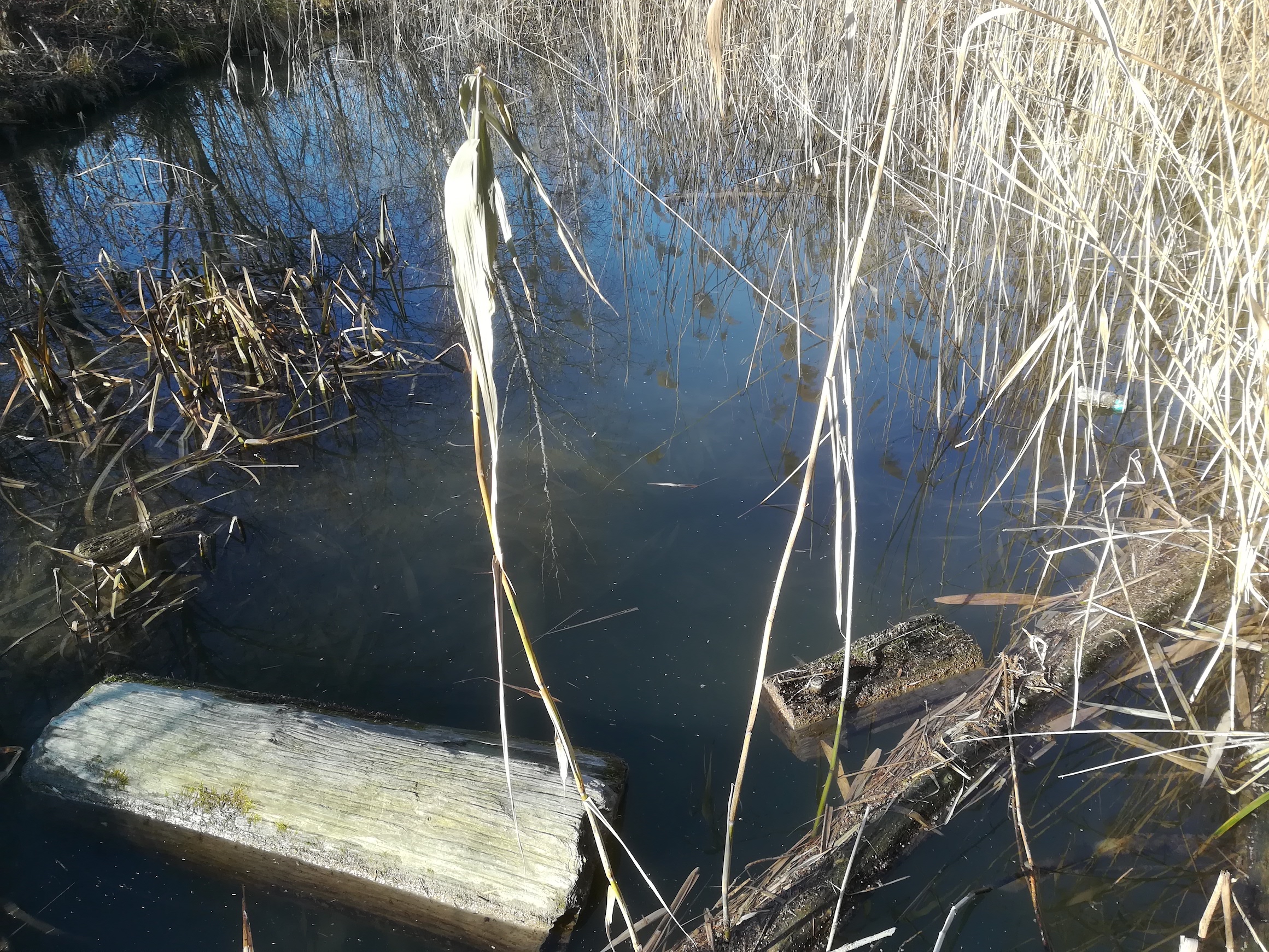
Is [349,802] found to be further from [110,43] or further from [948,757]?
[110,43]

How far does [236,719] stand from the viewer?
1.61 metres

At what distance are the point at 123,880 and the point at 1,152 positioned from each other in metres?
5.94

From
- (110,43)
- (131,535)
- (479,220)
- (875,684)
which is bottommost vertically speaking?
(875,684)

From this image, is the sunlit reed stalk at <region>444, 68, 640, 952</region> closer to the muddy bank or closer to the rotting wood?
the rotting wood

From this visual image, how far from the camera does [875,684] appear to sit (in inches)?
68.6

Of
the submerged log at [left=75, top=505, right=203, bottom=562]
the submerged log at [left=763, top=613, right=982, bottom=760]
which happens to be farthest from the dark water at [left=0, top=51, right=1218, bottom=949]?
the submerged log at [left=75, top=505, right=203, bottom=562]

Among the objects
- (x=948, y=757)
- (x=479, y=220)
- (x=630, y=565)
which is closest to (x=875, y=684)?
(x=948, y=757)

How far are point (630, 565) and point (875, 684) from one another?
71 cm

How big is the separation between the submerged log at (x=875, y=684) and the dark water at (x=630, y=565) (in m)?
0.05

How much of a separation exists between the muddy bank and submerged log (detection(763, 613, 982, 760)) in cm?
590

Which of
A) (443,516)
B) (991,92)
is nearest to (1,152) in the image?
(443,516)

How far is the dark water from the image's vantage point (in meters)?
1.47

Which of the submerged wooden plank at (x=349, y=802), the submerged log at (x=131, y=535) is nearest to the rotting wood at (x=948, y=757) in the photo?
the submerged wooden plank at (x=349, y=802)

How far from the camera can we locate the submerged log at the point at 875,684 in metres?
1.70
